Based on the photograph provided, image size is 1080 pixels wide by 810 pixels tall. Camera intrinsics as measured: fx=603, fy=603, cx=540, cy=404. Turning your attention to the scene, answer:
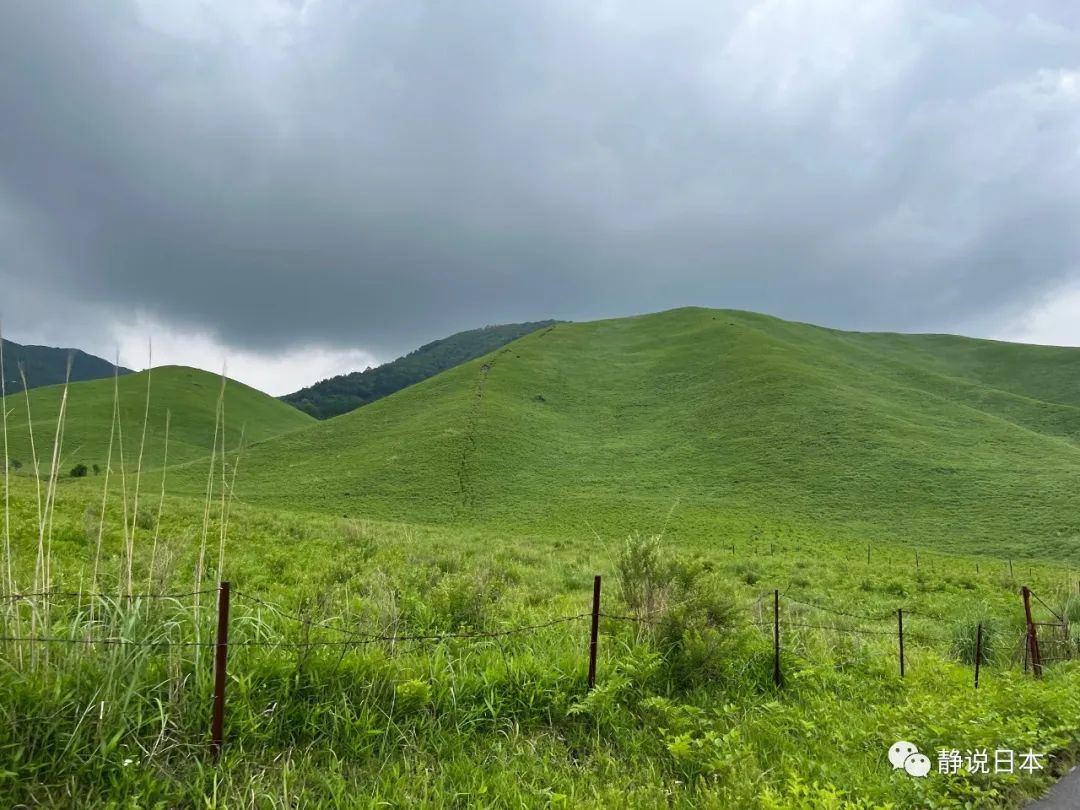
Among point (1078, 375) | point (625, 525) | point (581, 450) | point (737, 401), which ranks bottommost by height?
point (625, 525)

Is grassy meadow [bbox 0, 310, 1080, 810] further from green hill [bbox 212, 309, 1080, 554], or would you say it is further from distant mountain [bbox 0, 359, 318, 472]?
distant mountain [bbox 0, 359, 318, 472]

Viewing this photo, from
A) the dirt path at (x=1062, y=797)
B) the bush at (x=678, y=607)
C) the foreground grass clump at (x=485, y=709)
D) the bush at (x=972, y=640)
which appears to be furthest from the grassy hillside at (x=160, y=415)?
the dirt path at (x=1062, y=797)

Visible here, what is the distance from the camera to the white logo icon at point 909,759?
5223 mm

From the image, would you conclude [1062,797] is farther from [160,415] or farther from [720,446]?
[160,415]

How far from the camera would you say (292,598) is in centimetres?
930

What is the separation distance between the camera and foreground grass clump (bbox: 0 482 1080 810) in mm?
4129

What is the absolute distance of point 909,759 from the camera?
5.39m

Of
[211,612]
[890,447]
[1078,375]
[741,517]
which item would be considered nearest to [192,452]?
[741,517]

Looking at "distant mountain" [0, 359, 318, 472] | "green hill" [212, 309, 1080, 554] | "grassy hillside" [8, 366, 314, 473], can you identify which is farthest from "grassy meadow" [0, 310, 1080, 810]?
"distant mountain" [0, 359, 318, 472]

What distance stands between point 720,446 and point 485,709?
66.2 m

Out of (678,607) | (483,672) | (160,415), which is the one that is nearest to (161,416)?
(160,415)

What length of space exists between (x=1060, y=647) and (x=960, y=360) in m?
125

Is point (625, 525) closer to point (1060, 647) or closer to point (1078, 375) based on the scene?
point (1060, 647)

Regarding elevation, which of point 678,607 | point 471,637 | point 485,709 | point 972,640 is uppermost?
point 678,607
